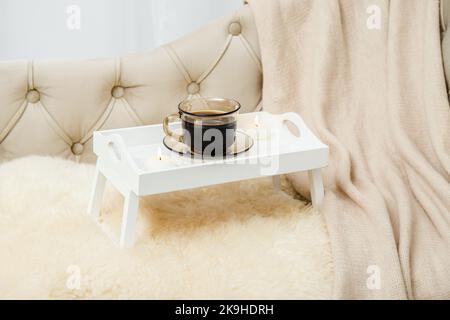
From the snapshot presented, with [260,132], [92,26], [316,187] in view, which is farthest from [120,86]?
[316,187]

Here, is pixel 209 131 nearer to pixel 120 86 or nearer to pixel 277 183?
pixel 277 183

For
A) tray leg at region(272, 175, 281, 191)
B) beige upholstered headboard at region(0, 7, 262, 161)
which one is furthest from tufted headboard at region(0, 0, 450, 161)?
tray leg at region(272, 175, 281, 191)

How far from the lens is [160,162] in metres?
1.01

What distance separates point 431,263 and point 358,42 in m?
0.54

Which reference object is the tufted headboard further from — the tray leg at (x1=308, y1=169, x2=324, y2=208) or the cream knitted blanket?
the tray leg at (x1=308, y1=169, x2=324, y2=208)

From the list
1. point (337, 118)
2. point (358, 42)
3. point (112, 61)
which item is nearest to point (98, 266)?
point (112, 61)

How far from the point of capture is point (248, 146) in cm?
107

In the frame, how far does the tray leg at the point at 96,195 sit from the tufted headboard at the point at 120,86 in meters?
0.26

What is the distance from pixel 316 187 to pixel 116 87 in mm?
513

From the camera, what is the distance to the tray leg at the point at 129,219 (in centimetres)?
98

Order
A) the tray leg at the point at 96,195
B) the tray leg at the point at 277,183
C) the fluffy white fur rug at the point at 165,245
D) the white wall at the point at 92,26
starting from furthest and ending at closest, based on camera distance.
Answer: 1. the white wall at the point at 92,26
2. the tray leg at the point at 277,183
3. the tray leg at the point at 96,195
4. the fluffy white fur rug at the point at 165,245

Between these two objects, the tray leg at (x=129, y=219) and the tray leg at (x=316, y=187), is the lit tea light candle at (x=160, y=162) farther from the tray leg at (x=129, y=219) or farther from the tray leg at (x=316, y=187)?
the tray leg at (x=316, y=187)

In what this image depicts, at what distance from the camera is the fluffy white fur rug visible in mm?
954

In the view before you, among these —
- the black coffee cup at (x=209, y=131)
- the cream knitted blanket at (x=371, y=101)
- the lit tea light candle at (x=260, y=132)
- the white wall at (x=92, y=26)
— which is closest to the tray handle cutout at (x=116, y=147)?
the black coffee cup at (x=209, y=131)
